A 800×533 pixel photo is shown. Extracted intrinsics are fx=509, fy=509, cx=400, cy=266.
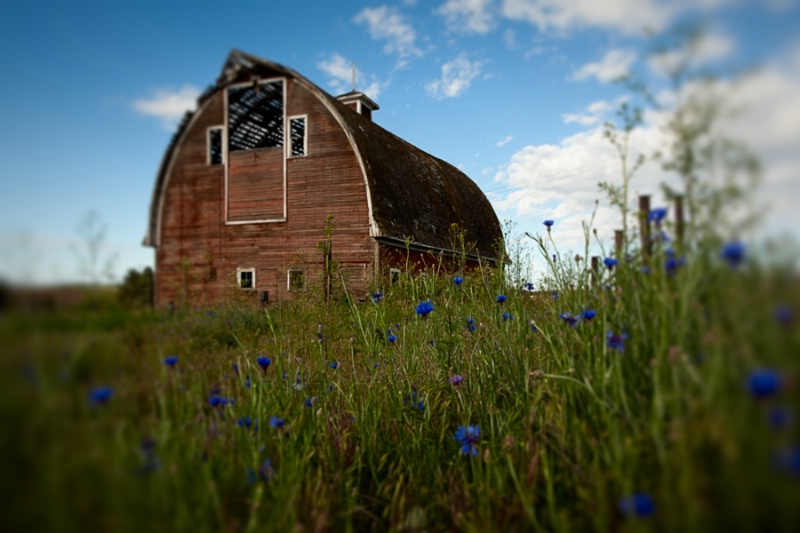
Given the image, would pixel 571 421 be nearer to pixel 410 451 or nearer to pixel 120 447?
pixel 410 451

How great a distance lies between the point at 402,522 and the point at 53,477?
4.97 ft

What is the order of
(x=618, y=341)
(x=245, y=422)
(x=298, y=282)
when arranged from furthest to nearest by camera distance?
(x=298, y=282) → (x=245, y=422) → (x=618, y=341)

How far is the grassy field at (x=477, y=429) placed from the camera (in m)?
0.96

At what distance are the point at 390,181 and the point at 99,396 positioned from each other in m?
13.4

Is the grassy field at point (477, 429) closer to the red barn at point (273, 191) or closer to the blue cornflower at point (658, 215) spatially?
the blue cornflower at point (658, 215)

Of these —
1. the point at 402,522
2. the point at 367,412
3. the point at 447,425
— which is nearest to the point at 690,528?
the point at 402,522

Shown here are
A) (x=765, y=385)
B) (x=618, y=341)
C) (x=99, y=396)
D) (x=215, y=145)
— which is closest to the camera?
(x=765, y=385)

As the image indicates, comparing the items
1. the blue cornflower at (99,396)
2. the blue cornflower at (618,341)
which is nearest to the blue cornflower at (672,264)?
the blue cornflower at (618,341)

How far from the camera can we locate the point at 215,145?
15672 mm

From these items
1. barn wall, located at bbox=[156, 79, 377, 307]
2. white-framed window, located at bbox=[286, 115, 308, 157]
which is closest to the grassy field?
barn wall, located at bbox=[156, 79, 377, 307]

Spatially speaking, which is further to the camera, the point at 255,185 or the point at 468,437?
the point at 255,185

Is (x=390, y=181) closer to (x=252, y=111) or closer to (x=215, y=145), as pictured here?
(x=252, y=111)

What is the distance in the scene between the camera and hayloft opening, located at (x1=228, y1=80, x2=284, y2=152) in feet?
48.1

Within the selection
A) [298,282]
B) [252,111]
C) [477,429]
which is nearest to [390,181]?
[252,111]
